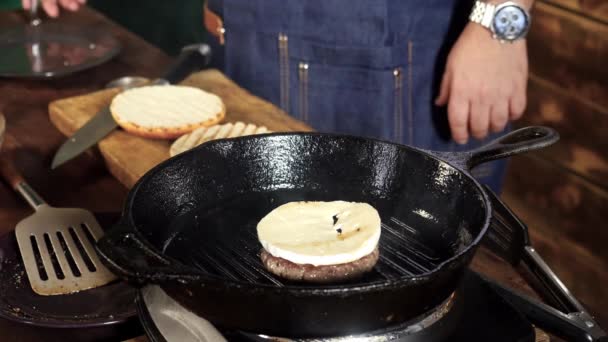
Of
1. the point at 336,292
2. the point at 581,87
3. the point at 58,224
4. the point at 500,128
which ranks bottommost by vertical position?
the point at 581,87

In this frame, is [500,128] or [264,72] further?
[264,72]

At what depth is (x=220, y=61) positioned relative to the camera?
2.22 meters

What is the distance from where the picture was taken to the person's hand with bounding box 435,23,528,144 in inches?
69.1

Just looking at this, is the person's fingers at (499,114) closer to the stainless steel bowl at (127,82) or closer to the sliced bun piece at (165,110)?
the sliced bun piece at (165,110)

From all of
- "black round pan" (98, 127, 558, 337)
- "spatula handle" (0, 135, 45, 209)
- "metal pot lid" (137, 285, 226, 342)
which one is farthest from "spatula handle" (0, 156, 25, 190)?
"metal pot lid" (137, 285, 226, 342)

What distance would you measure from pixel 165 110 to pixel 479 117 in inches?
29.3

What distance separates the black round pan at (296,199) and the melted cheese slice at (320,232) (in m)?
0.04

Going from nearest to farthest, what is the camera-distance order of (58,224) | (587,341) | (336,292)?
(336,292) < (587,341) < (58,224)

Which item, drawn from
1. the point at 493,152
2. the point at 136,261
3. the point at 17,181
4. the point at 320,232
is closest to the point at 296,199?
the point at 320,232

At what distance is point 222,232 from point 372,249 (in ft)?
0.72

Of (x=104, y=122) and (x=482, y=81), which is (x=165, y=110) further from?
(x=482, y=81)

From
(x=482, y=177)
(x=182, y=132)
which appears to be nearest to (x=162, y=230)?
(x=182, y=132)

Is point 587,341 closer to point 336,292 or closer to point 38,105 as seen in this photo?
point 336,292

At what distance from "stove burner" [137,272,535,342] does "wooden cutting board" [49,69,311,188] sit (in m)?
0.57
